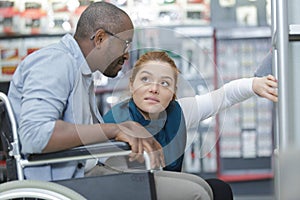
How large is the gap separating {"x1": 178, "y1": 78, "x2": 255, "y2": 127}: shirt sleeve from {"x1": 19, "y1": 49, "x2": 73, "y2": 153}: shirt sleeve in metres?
0.47

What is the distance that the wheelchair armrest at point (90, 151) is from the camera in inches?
97.8

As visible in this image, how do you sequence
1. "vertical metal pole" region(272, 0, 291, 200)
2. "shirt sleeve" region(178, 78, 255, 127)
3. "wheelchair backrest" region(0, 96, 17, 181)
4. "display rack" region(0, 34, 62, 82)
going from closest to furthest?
"vertical metal pole" region(272, 0, 291, 200) → "wheelchair backrest" region(0, 96, 17, 181) → "shirt sleeve" region(178, 78, 255, 127) → "display rack" region(0, 34, 62, 82)

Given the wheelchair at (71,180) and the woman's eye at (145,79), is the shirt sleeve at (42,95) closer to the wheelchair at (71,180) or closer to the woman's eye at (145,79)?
the wheelchair at (71,180)

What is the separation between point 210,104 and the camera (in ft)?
9.42

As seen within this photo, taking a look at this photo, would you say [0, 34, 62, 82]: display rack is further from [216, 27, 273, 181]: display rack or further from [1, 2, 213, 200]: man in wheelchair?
[1, 2, 213, 200]: man in wheelchair

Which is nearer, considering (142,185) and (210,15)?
(142,185)

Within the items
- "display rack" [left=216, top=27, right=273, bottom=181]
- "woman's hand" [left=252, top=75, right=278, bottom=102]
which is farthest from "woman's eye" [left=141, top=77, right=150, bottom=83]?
"display rack" [left=216, top=27, right=273, bottom=181]

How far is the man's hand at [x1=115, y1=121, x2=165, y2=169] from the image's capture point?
252 centimetres

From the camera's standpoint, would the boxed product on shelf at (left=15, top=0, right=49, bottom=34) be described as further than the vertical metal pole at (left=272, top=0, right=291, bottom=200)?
Yes

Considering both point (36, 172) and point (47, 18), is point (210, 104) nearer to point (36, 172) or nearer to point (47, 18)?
point (36, 172)

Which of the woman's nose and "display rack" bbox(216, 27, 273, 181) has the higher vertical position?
the woman's nose

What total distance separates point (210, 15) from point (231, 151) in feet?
3.36

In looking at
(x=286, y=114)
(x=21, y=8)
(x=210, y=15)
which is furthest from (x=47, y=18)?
(x=286, y=114)

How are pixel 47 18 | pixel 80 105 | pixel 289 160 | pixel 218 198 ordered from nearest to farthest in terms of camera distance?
pixel 289 160
pixel 80 105
pixel 218 198
pixel 47 18
